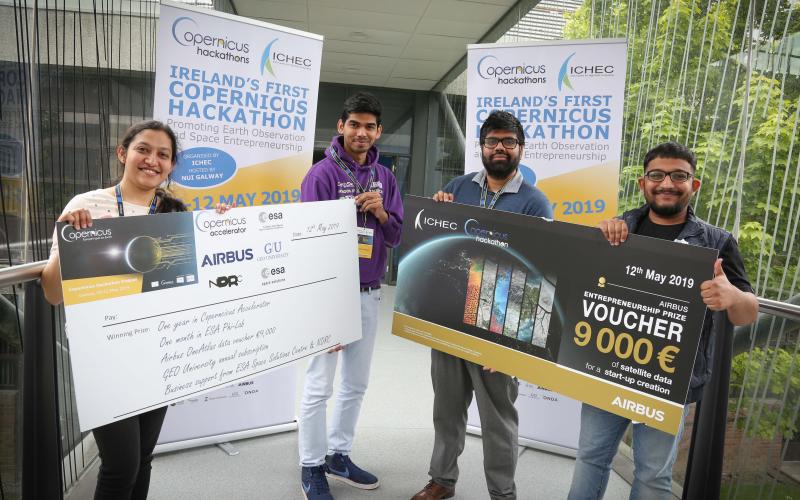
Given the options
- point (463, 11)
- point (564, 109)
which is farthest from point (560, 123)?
point (463, 11)

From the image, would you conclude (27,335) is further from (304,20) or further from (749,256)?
(304,20)

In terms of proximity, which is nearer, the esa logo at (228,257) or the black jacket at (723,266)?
the black jacket at (723,266)

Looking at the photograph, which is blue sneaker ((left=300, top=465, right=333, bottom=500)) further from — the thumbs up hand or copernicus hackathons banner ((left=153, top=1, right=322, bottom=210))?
the thumbs up hand

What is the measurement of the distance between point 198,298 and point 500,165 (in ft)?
3.98

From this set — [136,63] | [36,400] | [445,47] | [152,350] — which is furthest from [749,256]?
[445,47]

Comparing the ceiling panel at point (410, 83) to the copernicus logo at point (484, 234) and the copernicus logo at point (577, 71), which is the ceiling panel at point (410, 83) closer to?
the copernicus logo at point (577, 71)

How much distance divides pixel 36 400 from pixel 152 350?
311mm

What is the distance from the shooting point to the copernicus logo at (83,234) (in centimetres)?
144

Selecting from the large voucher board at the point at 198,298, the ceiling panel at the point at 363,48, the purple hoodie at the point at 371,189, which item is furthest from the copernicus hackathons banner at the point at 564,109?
the ceiling panel at the point at 363,48

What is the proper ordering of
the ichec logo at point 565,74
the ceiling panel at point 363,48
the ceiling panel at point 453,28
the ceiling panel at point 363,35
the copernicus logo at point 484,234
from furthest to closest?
the ceiling panel at point 363,48 → the ceiling panel at point 363,35 → the ceiling panel at point 453,28 → the ichec logo at point 565,74 → the copernicus logo at point 484,234

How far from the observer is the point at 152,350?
1.64m

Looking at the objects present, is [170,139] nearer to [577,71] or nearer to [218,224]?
[218,224]

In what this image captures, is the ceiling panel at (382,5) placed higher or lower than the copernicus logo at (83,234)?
higher

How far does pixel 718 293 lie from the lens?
57.6 inches
